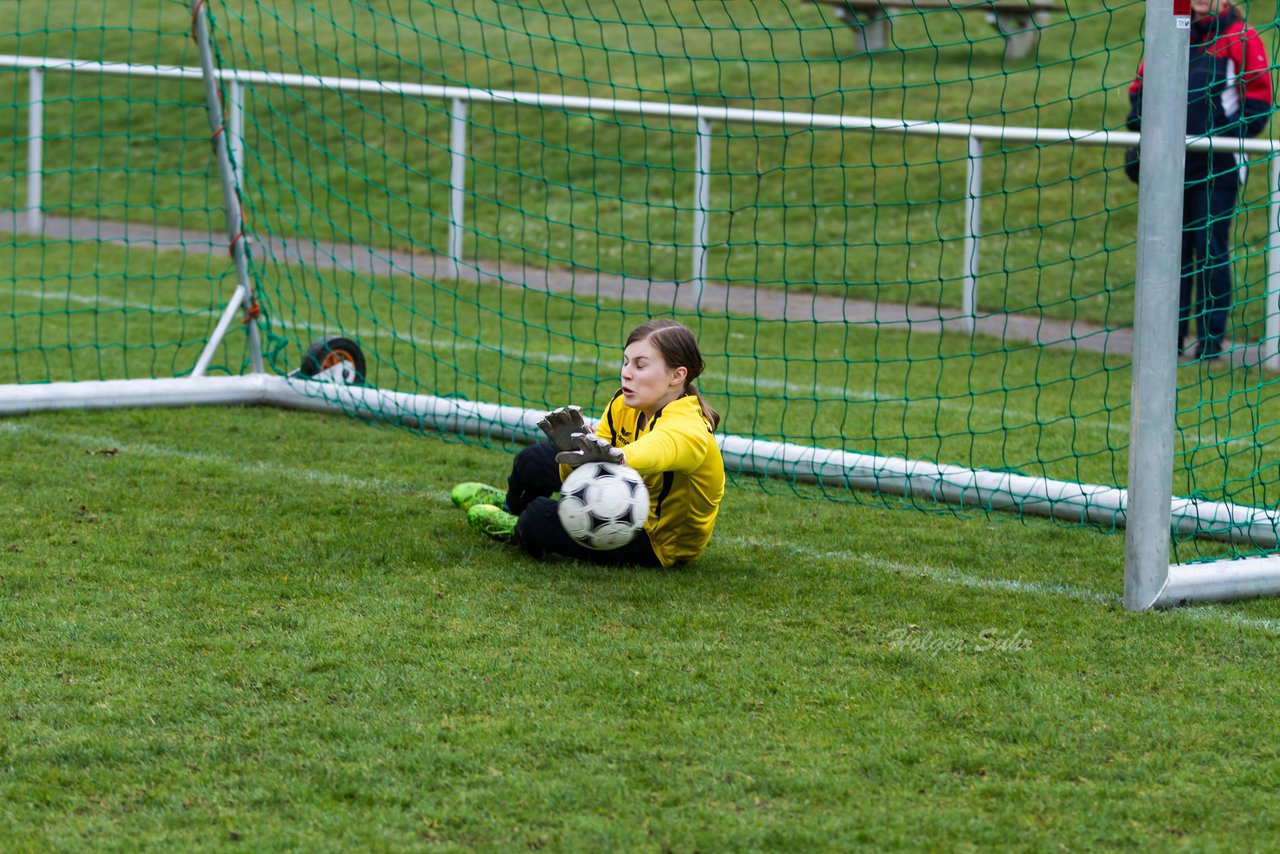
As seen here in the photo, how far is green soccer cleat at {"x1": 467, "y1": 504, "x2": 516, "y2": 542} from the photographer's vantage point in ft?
15.4

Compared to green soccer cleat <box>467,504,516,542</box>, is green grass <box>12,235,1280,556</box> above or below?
above

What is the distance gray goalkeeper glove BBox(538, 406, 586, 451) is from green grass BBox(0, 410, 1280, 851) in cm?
42

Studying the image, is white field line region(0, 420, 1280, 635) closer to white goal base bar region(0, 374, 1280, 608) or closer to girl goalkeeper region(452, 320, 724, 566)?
white goal base bar region(0, 374, 1280, 608)

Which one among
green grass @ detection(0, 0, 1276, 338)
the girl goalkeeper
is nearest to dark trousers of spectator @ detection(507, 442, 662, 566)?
the girl goalkeeper

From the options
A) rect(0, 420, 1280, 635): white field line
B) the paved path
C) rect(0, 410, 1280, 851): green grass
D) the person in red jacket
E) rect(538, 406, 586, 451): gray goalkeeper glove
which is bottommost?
rect(0, 410, 1280, 851): green grass

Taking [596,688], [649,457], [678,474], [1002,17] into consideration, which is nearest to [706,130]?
[678,474]

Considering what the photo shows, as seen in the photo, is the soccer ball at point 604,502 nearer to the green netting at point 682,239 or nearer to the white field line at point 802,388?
the green netting at point 682,239

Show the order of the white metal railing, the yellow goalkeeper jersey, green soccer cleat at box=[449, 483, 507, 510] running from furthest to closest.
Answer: the white metal railing, green soccer cleat at box=[449, 483, 507, 510], the yellow goalkeeper jersey

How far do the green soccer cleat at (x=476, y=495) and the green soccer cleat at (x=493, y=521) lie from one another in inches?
7.1

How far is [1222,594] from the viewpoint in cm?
422

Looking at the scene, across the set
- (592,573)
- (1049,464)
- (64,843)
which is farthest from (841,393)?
(64,843)

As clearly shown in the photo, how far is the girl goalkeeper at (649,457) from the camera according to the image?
165 inches

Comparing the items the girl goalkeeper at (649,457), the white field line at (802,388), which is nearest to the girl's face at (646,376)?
the girl goalkeeper at (649,457)

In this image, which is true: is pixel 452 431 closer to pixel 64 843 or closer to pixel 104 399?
pixel 104 399
